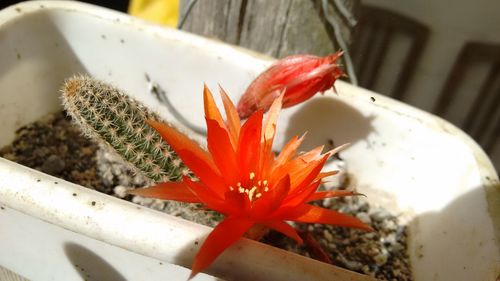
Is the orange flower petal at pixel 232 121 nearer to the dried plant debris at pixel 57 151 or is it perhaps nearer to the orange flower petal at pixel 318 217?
the orange flower petal at pixel 318 217

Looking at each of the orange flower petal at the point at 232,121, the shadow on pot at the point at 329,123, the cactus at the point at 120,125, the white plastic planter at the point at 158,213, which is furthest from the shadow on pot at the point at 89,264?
the shadow on pot at the point at 329,123

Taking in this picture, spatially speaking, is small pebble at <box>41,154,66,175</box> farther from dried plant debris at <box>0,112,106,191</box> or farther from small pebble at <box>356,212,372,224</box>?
small pebble at <box>356,212,372,224</box>

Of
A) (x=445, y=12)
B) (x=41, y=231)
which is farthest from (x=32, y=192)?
(x=445, y=12)

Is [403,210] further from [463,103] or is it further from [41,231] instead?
[463,103]

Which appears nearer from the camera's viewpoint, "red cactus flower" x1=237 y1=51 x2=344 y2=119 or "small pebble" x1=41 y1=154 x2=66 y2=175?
"red cactus flower" x1=237 y1=51 x2=344 y2=119

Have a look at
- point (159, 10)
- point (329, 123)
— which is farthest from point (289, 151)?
point (159, 10)

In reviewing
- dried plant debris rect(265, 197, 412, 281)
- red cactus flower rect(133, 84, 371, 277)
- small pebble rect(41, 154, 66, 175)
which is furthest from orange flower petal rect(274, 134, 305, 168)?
small pebble rect(41, 154, 66, 175)
